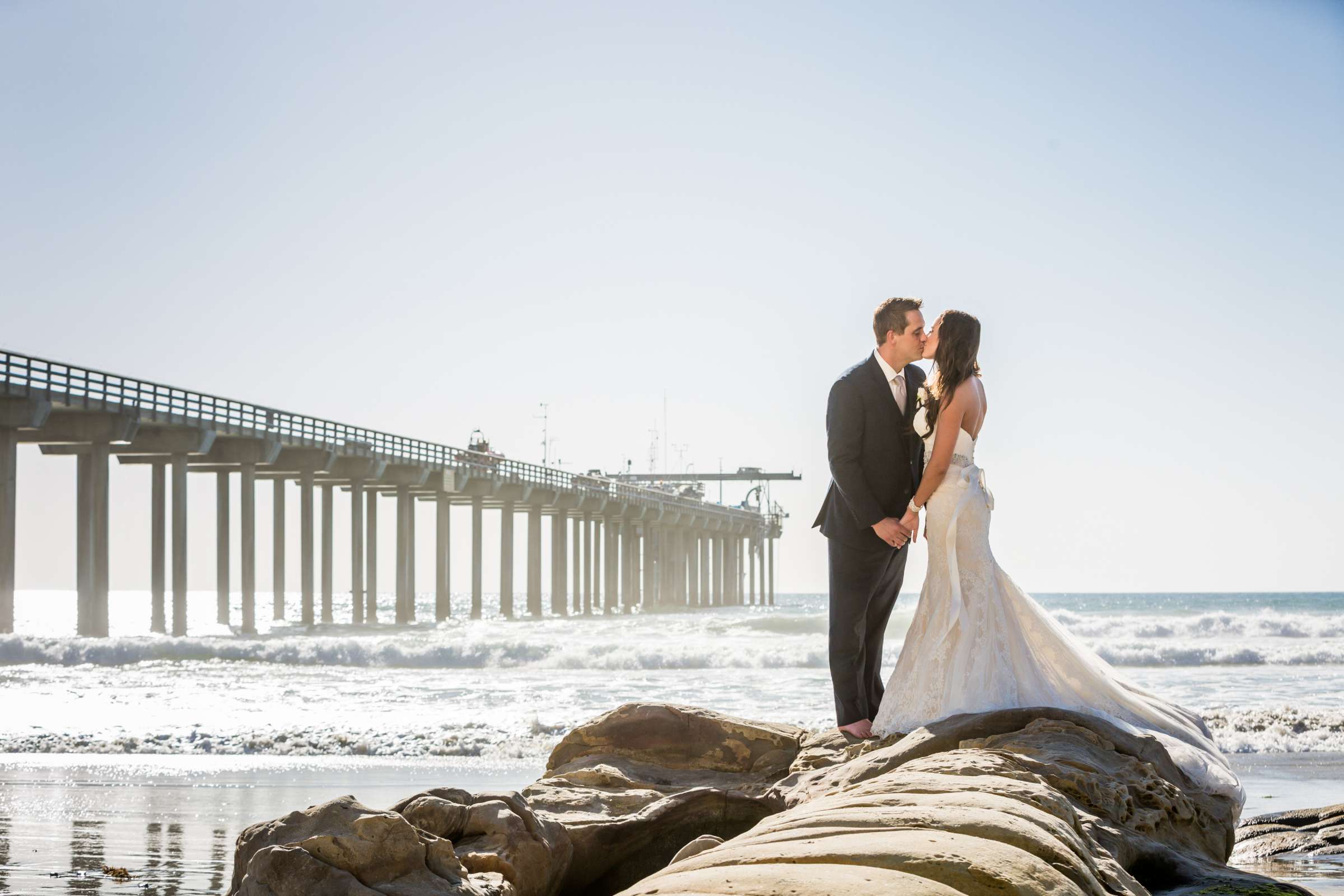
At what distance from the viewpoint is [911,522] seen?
4719mm

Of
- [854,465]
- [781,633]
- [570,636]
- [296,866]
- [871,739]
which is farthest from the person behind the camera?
[781,633]

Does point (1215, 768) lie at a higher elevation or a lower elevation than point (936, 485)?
lower

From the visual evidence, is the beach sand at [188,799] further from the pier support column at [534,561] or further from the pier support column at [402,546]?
the pier support column at [534,561]

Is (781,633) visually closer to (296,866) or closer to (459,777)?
(459,777)

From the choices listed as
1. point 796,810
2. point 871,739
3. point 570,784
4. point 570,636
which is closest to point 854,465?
point 871,739

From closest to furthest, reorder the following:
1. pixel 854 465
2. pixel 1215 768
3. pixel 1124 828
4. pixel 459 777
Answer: pixel 1124 828 → pixel 1215 768 → pixel 854 465 → pixel 459 777

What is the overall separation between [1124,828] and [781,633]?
2339 centimetres

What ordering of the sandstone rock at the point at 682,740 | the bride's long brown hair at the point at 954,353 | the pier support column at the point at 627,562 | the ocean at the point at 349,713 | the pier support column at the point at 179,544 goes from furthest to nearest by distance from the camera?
the pier support column at the point at 627,562 → the pier support column at the point at 179,544 → the ocean at the point at 349,713 → the sandstone rock at the point at 682,740 → the bride's long brown hair at the point at 954,353

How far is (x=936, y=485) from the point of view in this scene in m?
4.61

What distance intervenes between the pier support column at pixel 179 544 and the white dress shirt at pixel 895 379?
1859 cm

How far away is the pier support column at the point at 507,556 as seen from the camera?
1358 inches

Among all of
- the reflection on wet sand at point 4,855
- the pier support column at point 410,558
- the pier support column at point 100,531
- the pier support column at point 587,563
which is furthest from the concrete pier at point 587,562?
the reflection on wet sand at point 4,855

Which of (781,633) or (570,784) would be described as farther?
(781,633)

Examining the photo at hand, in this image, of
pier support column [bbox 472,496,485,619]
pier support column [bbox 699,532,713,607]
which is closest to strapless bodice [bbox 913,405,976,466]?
pier support column [bbox 472,496,485,619]
